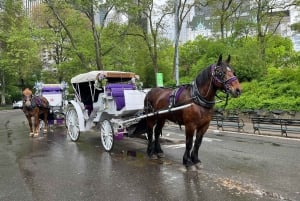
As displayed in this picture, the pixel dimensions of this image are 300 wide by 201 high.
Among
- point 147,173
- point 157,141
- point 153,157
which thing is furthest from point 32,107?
point 147,173

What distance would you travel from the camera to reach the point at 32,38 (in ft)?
87.4

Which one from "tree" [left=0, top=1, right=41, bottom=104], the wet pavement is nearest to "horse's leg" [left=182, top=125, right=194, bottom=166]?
the wet pavement

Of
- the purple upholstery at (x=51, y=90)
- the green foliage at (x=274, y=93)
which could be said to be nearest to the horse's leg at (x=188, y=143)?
the green foliage at (x=274, y=93)

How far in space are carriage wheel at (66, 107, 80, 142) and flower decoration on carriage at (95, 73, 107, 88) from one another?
2.01 m

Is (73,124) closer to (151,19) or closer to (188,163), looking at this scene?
(188,163)

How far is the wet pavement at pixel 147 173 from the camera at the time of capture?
6.05 m

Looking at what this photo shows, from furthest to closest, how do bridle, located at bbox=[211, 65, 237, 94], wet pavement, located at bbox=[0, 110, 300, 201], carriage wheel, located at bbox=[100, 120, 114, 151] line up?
carriage wheel, located at bbox=[100, 120, 114, 151] → bridle, located at bbox=[211, 65, 237, 94] → wet pavement, located at bbox=[0, 110, 300, 201]

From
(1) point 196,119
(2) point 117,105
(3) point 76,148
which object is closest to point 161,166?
(1) point 196,119

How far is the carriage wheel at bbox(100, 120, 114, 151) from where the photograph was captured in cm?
1034

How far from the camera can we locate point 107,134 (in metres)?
10.6

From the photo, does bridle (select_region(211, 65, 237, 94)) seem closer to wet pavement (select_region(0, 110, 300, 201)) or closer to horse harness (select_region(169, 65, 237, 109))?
horse harness (select_region(169, 65, 237, 109))

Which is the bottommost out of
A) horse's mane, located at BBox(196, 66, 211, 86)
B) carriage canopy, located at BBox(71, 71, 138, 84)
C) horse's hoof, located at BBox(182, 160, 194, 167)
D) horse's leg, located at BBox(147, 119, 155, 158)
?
horse's hoof, located at BBox(182, 160, 194, 167)

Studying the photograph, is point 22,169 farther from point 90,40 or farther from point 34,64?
point 34,64

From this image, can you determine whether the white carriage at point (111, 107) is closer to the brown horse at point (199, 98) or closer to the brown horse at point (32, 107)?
the brown horse at point (199, 98)
